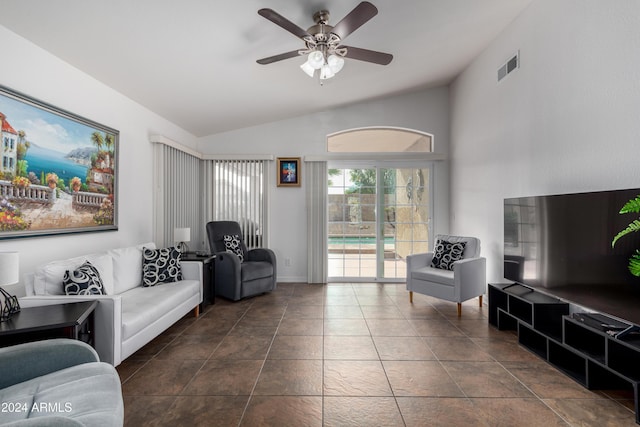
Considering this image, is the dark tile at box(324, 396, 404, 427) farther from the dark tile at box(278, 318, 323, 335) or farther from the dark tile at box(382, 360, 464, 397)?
the dark tile at box(278, 318, 323, 335)

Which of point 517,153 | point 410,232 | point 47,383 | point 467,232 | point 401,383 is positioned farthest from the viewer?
point 410,232

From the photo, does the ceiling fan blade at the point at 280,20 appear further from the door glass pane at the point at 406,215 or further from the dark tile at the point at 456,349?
the door glass pane at the point at 406,215

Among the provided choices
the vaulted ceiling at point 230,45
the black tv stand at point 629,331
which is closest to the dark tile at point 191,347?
the vaulted ceiling at point 230,45

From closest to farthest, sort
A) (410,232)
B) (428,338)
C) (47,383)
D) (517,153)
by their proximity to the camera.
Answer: (47,383) < (428,338) < (517,153) < (410,232)

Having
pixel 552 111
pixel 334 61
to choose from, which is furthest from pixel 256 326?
pixel 552 111

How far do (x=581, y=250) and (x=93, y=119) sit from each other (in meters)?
4.27

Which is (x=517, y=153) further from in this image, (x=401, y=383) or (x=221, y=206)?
(x=221, y=206)

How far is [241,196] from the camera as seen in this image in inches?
209

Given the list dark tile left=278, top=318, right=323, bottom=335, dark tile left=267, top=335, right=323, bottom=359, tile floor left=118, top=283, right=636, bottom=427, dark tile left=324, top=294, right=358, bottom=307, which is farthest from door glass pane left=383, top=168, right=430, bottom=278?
dark tile left=267, top=335, right=323, bottom=359

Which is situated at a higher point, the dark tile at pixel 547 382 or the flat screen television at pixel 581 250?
the flat screen television at pixel 581 250

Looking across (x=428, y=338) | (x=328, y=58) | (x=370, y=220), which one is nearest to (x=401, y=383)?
(x=428, y=338)

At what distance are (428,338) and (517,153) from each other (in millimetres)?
2194

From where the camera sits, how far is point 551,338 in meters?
2.41

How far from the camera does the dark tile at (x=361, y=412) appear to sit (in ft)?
5.92
